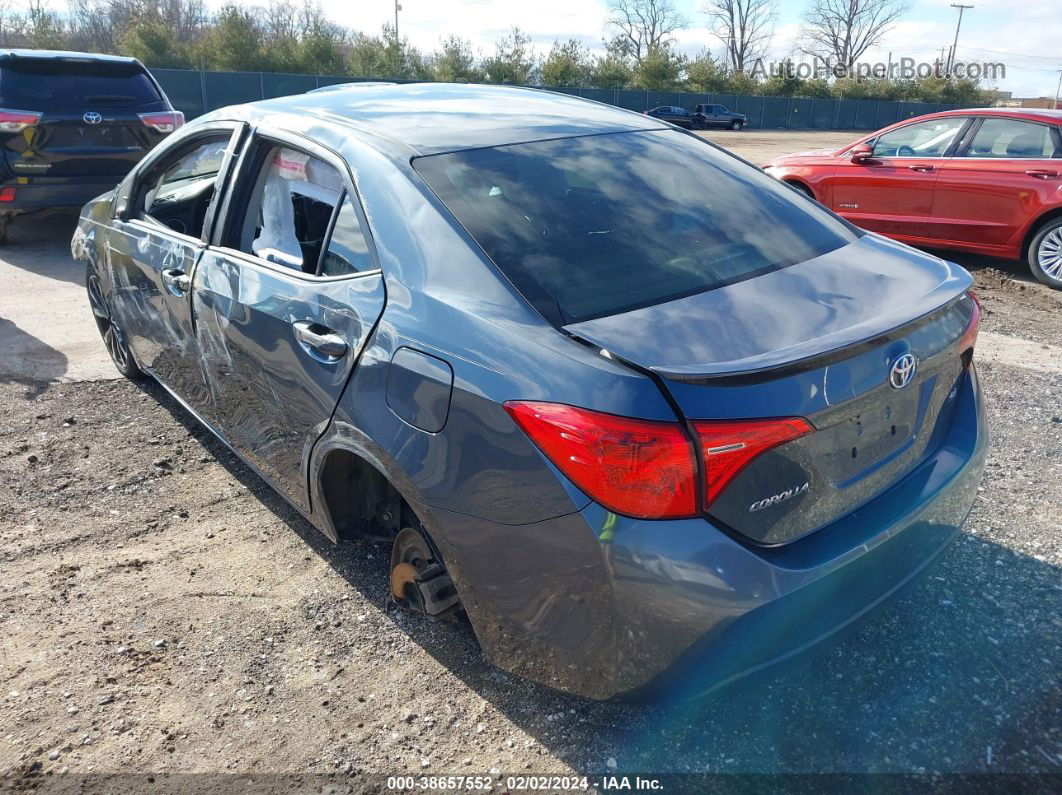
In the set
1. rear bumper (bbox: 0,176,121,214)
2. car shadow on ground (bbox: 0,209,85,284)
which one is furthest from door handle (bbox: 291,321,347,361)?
rear bumper (bbox: 0,176,121,214)

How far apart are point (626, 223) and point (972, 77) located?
7186cm

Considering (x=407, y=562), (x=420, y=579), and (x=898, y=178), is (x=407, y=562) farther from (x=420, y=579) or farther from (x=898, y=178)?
(x=898, y=178)

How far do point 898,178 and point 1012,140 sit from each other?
1.01 metres

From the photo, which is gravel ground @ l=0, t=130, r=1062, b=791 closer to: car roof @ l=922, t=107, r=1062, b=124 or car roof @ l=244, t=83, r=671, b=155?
car roof @ l=244, t=83, r=671, b=155

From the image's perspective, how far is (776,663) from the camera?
2.05 m

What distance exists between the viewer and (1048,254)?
7395 millimetres

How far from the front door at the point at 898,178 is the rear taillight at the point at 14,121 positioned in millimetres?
7949

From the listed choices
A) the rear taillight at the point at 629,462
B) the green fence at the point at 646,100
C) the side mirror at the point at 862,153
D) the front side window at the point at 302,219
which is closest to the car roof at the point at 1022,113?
the side mirror at the point at 862,153

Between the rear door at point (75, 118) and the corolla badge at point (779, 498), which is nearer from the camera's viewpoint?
the corolla badge at point (779, 498)

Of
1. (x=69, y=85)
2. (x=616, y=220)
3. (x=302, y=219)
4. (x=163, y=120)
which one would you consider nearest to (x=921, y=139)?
(x=616, y=220)

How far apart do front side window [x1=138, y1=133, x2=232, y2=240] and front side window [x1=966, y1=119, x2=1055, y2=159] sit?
710cm

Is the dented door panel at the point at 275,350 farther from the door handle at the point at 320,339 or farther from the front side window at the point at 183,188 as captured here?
the front side window at the point at 183,188

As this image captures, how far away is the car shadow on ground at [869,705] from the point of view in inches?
91.4

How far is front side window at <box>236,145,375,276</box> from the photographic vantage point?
104 inches
